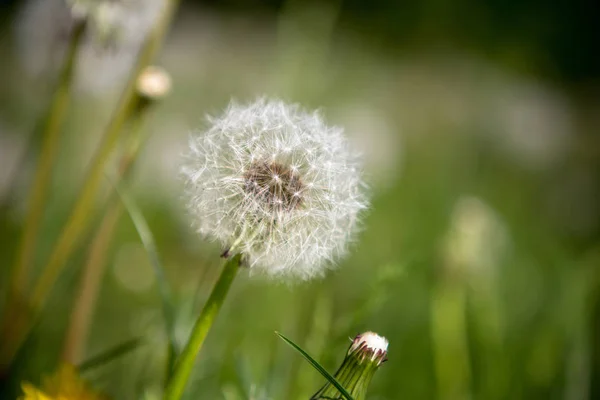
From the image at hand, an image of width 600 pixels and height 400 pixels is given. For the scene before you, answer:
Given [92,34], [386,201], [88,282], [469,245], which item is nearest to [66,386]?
[88,282]

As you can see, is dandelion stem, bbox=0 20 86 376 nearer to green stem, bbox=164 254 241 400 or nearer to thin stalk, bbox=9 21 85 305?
thin stalk, bbox=9 21 85 305

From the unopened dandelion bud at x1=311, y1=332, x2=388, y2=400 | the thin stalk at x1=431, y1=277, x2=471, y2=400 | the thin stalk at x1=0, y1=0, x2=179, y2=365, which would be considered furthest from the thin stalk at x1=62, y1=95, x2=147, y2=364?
the thin stalk at x1=431, y1=277, x2=471, y2=400

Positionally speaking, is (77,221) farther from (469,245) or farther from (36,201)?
(469,245)

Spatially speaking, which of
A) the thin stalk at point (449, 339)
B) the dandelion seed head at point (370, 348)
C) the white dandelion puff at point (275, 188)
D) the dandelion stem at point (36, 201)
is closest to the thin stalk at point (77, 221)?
the dandelion stem at point (36, 201)

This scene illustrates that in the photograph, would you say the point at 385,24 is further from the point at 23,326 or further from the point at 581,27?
the point at 23,326

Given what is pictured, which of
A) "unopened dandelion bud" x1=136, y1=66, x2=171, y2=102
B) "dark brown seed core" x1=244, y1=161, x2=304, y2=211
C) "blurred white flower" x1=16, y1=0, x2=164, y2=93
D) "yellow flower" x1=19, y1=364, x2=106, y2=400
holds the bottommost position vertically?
"yellow flower" x1=19, y1=364, x2=106, y2=400

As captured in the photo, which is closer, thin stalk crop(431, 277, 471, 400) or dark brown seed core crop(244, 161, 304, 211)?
dark brown seed core crop(244, 161, 304, 211)

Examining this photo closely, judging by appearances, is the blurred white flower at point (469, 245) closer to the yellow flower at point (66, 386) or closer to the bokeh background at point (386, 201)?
the bokeh background at point (386, 201)
